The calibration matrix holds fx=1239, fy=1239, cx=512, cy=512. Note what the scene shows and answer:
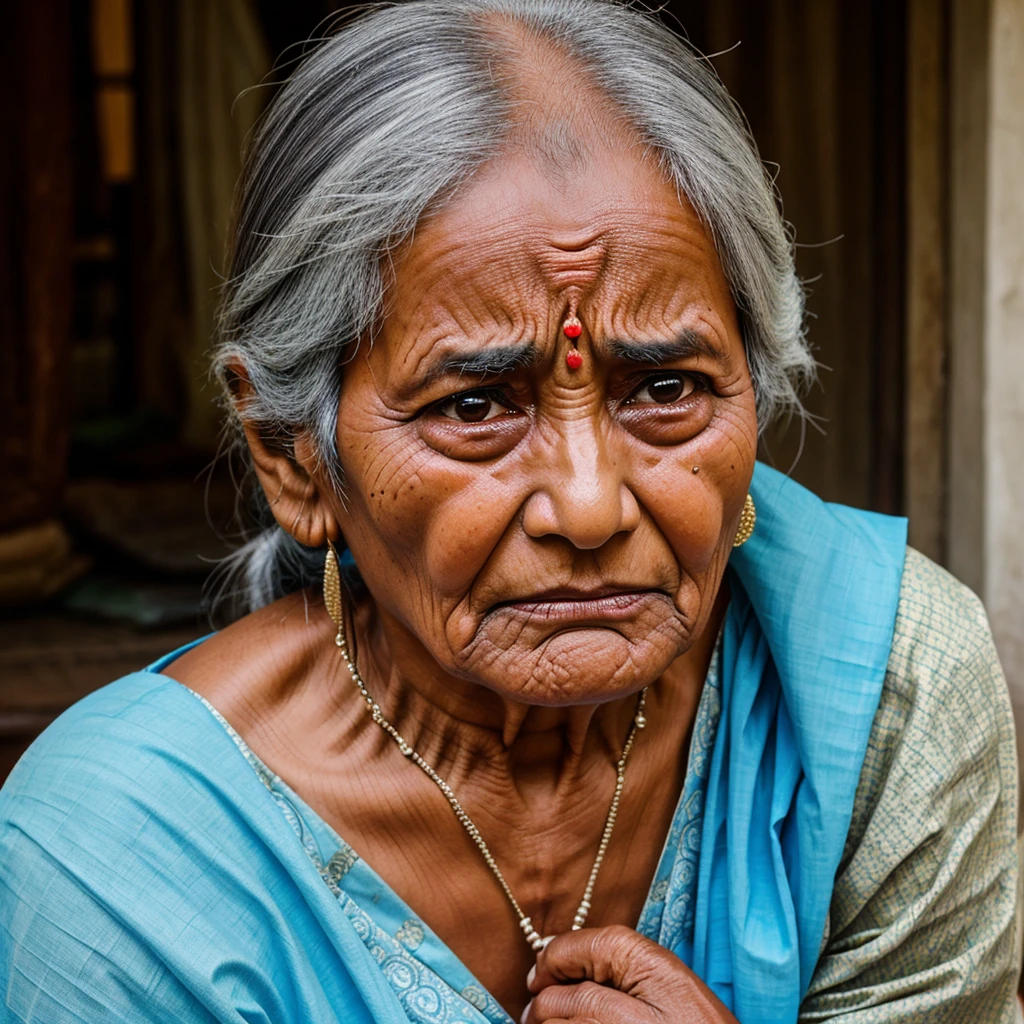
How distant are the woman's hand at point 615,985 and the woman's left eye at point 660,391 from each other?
0.81 metres

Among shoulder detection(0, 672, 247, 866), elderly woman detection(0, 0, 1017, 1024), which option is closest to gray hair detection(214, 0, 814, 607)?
elderly woman detection(0, 0, 1017, 1024)

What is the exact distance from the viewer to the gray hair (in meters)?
1.60

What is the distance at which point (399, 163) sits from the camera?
5.23 ft

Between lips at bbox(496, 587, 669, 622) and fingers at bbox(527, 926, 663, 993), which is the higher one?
lips at bbox(496, 587, 669, 622)

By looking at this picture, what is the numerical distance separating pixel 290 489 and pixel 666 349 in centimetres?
62

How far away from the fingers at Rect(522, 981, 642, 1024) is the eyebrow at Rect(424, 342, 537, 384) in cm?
90

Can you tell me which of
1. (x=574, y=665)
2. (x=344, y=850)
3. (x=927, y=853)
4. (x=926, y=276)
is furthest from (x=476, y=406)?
(x=926, y=276)

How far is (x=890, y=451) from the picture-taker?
148 inches

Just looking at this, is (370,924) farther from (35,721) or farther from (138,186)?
(138,186)

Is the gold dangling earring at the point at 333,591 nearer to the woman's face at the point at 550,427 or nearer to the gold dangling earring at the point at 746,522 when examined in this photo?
the woman's face at the point at 550,427

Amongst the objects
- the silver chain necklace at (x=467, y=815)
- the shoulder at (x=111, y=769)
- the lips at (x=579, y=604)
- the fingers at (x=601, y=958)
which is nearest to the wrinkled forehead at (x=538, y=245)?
the lips at (x=579, y=604)

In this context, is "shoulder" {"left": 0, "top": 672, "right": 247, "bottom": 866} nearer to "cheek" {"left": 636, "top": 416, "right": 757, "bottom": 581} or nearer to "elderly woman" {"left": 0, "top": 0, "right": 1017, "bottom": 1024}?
"elderly woman" {"left": 0, "top": 0, "right": 1017, "bottom": 1024}

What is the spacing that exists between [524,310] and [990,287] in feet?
5.75

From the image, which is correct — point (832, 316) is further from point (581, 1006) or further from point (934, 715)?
point (581, 1006)
